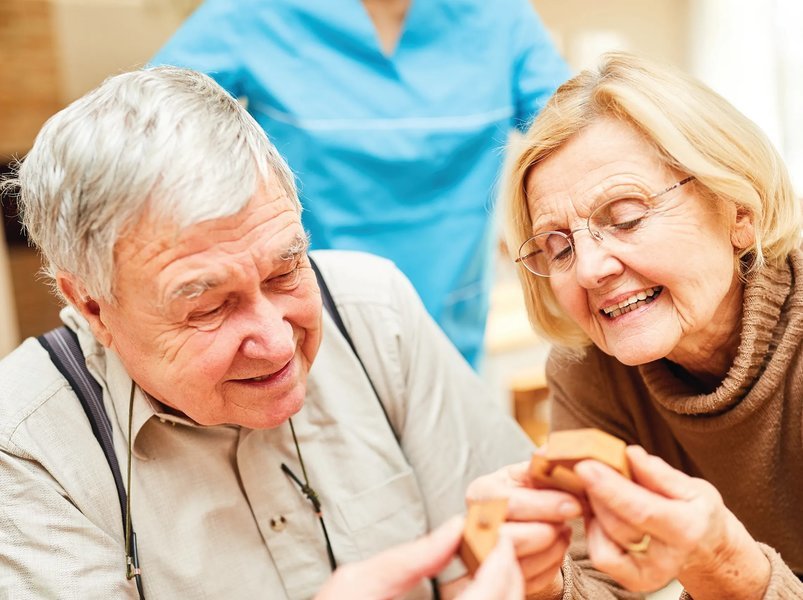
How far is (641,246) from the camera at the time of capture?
1.20m

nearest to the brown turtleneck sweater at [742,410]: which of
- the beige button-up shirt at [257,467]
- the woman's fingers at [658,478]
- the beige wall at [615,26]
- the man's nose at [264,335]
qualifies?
the beige button-up shirt at [257,467]

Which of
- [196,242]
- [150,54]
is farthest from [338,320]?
[150,54]

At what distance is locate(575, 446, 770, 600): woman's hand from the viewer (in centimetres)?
89

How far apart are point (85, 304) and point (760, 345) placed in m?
0.99

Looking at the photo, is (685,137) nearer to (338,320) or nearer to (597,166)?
(597,166)

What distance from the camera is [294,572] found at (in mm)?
1295

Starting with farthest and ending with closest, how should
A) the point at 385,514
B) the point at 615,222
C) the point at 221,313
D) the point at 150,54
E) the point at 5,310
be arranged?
the point at 150,54, the point at 5,310, the point at 385,514, the point at 615,222, the point at 221,313

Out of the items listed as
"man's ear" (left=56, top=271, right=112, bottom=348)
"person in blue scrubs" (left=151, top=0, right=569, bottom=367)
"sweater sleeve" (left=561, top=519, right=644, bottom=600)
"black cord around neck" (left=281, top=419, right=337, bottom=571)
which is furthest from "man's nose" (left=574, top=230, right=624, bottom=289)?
"person in blue scrubs" (left=151, top=0, right=569, bottom=367)

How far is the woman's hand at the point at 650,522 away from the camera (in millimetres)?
889

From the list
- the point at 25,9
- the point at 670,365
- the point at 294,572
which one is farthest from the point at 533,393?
the point at 25,9

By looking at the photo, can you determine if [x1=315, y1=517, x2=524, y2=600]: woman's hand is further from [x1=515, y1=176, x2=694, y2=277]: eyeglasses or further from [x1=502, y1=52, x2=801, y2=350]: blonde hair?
[x1=502, y1=52, x2=801, y2=350]: blonde hair

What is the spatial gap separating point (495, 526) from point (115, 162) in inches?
25.7

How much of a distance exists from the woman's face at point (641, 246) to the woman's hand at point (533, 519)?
32 centimetres

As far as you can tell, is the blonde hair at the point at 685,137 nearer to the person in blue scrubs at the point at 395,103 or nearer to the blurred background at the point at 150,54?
the person in blue scrubs at the point at 395,103
